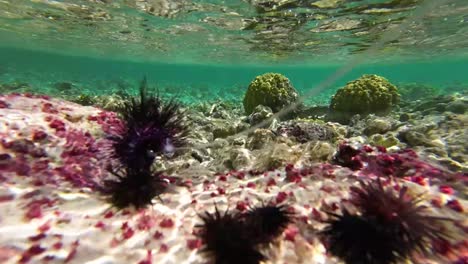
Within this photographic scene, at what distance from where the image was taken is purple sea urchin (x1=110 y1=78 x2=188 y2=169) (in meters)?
3.47

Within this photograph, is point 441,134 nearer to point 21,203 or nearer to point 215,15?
point 21,203

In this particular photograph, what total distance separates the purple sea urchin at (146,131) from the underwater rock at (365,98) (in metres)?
9.48

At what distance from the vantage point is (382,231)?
7.18 ft

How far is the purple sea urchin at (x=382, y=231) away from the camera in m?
2.19

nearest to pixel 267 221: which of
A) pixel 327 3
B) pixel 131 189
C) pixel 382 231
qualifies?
pixel 382 231

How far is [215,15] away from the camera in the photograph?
17609 millimetres

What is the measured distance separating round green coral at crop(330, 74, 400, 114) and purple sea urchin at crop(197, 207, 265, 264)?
411 inches

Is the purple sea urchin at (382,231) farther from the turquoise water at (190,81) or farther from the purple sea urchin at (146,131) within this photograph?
the purple sea urchin at (146,131)

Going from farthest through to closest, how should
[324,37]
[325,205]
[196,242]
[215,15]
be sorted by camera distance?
[324,37] → [215,15] → [325,205] → [196,242]

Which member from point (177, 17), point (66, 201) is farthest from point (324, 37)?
point (66, 201)

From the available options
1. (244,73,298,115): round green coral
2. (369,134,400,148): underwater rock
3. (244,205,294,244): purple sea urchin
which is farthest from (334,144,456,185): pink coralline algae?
(244,73,298,115): round green coral

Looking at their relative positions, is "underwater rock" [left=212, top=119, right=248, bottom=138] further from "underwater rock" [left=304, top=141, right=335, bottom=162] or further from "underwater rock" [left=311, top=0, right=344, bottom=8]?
"underwater rock" [left=311, top=0, right=344, bottom=8]

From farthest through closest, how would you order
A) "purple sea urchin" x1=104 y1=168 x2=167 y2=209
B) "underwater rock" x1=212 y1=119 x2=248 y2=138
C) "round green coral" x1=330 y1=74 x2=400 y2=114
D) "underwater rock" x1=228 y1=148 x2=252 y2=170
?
"round green coral" x1=330 y1=74 x2=400 y2=114 → "underwater rock" x1=212 y1=119 x2=248 y2=138 → "underwater rock" x1=228 y1=148 x2=252 y2=170 → "purple sea urchin" x1=104 y1=168 x2=167 y2=209

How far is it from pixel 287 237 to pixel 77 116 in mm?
4412
